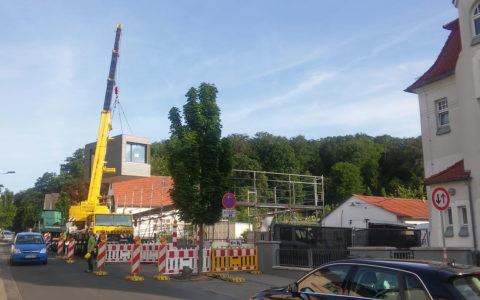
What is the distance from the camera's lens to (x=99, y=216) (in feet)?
88.8

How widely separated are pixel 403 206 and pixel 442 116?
1881 cm

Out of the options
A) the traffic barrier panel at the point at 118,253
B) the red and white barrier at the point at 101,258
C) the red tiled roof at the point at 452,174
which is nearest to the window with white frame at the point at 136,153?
the traffic barrier panel at the point at 118,253

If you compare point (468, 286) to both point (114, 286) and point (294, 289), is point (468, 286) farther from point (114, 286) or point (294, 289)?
point (114, 286)

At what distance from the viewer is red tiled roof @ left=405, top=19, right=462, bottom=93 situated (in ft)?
61.9

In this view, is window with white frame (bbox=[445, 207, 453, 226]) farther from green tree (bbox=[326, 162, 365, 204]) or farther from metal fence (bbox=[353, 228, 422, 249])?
green tree (bbox=[326, 162, 365, 204])

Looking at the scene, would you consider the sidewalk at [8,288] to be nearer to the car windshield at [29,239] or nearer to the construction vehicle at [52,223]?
the car windshield at [29,239]

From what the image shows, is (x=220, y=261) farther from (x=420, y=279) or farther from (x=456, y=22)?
(x=456, y=22)

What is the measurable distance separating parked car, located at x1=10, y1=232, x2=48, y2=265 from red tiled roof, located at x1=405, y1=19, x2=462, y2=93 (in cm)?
1881

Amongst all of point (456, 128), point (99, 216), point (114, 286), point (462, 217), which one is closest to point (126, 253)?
point (99, 216)

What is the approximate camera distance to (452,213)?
17.1 meters

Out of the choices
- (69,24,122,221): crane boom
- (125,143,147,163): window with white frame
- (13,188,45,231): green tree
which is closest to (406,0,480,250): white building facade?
(69,24,122,221): crane boom

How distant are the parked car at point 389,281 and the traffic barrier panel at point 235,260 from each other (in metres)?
11.5

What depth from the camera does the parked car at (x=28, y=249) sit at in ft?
69.0

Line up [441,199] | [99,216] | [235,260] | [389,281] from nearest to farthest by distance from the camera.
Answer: [389,281]
[441,199]
[235,260]
[99,216]
